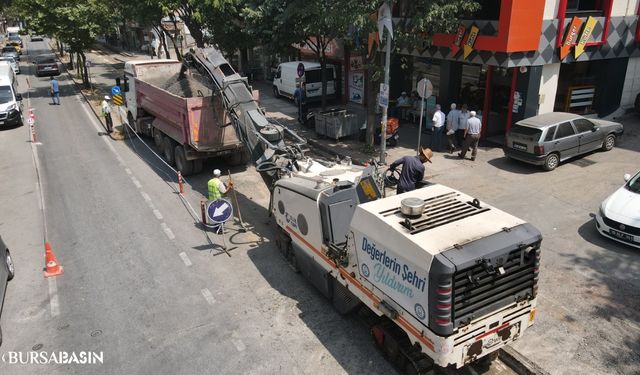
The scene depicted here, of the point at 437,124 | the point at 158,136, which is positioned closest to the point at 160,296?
the point at 158,136

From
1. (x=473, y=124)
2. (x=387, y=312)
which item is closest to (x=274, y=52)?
(x=473, y=124)

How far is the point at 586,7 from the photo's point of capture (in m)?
18.0

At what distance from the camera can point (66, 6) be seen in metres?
29.6

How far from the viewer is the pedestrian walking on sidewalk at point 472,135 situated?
52.2ft

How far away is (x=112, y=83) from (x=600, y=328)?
36993 millimetres

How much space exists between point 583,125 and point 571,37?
343 cm

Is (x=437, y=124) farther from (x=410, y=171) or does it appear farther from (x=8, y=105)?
(x=8, y=105)

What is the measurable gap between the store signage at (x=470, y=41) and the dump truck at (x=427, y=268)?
33.6 feet

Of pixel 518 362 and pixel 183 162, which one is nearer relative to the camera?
pixel 518 362

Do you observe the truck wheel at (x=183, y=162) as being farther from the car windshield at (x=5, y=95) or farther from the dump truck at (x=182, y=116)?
the car windshield at (x=5, y=95)

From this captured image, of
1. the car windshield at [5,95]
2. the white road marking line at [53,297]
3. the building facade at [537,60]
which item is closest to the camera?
the white road marking line at [53,297]

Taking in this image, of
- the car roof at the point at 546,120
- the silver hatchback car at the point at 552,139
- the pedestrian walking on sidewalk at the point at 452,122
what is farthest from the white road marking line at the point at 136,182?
the car roof at the point at 546,120

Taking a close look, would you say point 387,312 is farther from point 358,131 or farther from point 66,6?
point 66,6

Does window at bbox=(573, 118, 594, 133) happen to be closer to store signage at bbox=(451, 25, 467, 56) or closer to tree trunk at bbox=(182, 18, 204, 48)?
store signage at bbox=(451, 25, 467, 56)
